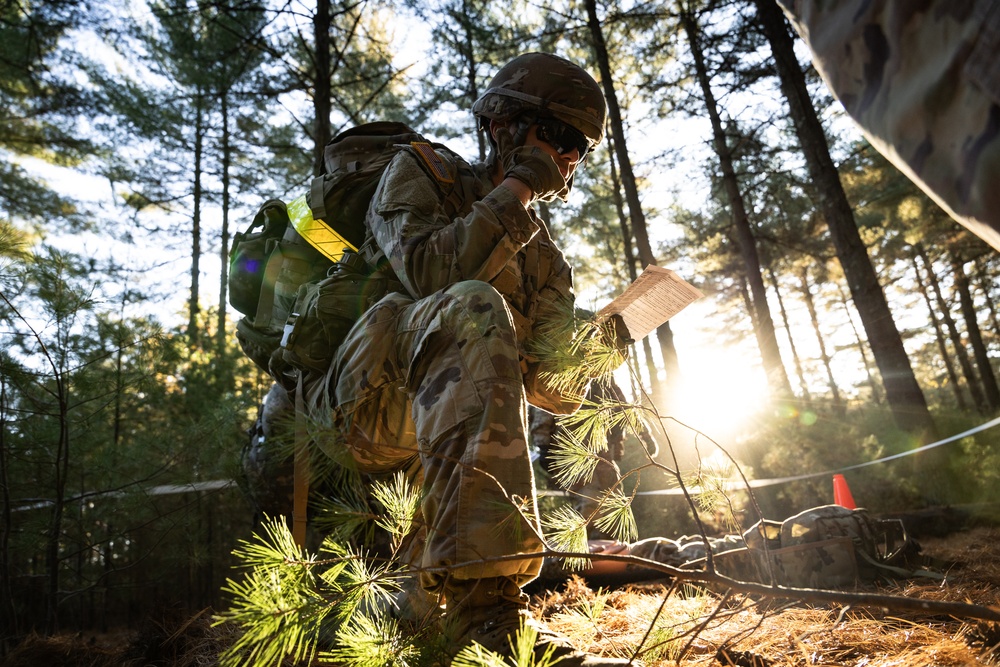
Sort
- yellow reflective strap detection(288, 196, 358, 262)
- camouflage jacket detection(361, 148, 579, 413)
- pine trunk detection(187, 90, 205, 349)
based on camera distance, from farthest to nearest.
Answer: pine trunk detection(187, 90, 205, 349)
yellow reflective strap detection(288, 196, 358, 262)
camouflage jacket detection(361, 148, 579, 413)

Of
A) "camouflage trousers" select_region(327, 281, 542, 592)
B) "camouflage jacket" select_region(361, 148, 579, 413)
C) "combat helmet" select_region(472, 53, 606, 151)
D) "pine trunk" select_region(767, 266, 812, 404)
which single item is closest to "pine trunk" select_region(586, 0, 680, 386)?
"combat helmet" select_region(472, 53, 606, 151)

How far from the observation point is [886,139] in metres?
0.79

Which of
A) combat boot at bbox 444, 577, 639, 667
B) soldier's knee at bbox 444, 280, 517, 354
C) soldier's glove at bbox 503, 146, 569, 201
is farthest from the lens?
soldier's glove at bbox 503, 146, 569, 201

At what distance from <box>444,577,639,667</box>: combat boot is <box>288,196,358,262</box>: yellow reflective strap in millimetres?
1372

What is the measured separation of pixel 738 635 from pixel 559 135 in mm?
1805

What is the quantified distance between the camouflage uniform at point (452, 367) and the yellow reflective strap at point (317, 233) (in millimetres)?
206

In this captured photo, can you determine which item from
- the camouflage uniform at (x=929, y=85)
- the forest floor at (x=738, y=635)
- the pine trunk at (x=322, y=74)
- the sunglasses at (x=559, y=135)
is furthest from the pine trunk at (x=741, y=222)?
Answer: the camouflage uniform at (x=929, y=85)

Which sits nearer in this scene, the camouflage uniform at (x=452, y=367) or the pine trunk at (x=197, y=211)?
the camouflage uniform at (x=452, y=367)

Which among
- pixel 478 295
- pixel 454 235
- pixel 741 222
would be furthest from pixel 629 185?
pixel 478 295

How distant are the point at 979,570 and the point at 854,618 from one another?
129 centimetres

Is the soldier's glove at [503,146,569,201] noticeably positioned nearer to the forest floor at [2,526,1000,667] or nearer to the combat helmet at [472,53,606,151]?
the combat helmet at [472,53,606,151]

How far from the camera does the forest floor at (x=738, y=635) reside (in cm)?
121

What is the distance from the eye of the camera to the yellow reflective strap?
2197mm

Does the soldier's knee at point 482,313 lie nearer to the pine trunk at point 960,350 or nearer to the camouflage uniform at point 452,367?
the camouflage uniform at point 452,367
